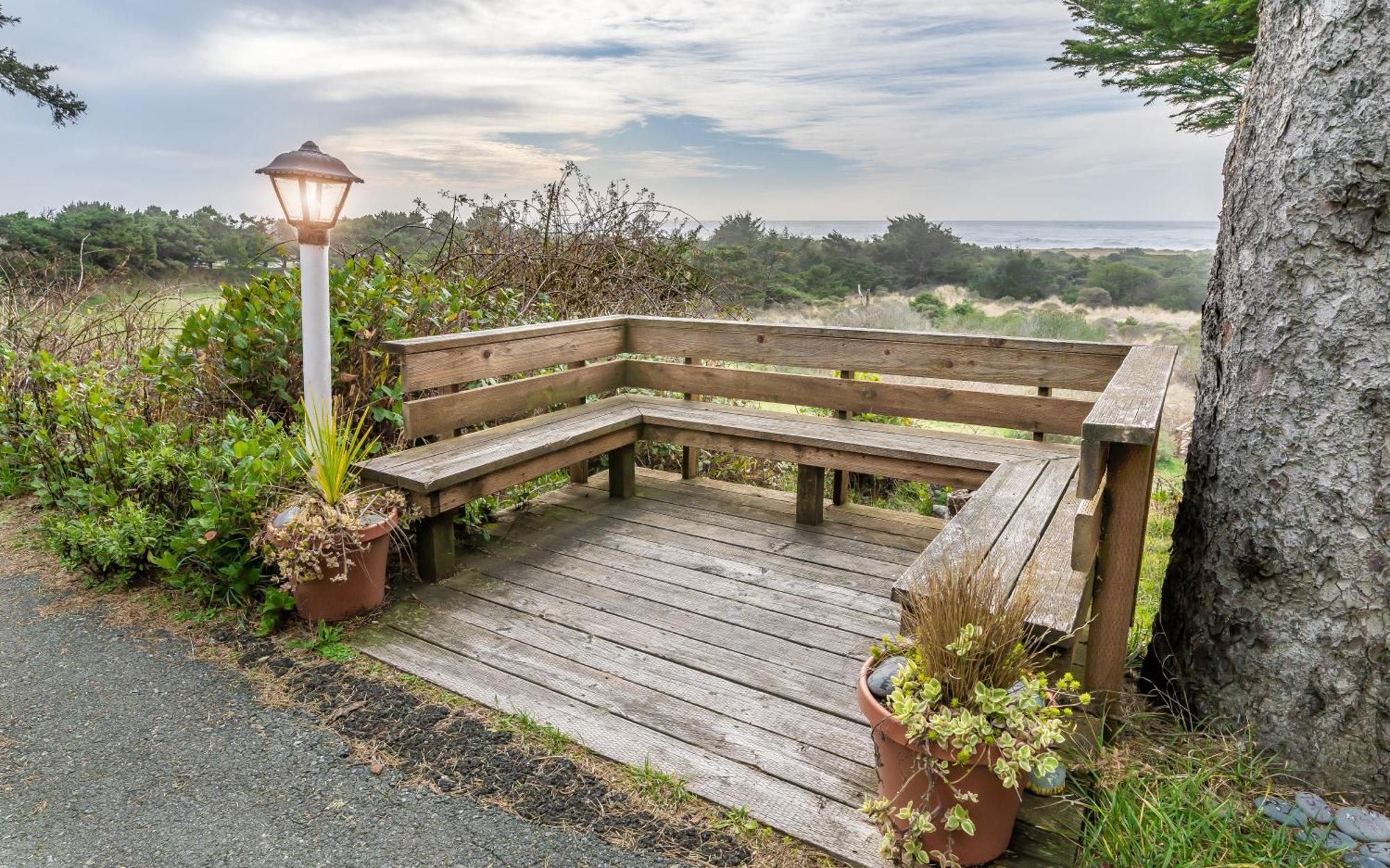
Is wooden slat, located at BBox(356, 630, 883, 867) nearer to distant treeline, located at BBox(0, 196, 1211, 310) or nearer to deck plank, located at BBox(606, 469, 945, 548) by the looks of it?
deck plank, located at BBox(606, 469, 945, 548)

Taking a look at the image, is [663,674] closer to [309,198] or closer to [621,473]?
[621,473]

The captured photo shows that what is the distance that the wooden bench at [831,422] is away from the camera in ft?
6.93

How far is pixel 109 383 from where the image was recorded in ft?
14.7

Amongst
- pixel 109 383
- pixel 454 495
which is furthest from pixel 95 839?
pixel 109 383

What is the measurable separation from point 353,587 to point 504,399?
127 centimetres

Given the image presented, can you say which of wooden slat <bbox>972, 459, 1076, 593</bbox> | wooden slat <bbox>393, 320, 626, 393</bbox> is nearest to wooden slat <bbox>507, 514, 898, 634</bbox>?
wooden slat <bbox>972, 459, 1076, 593</bbox>

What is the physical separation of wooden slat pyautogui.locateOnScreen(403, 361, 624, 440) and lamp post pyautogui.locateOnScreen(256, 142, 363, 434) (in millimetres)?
Result: 391

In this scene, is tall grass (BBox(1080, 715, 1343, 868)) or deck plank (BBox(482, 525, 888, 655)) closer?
tall grass (BBox(1080, 715, 1343, 868))

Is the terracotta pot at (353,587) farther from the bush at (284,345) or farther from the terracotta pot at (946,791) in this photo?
the terracotta pot at (946,791)

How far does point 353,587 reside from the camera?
2902mm

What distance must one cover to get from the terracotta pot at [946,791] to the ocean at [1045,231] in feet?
31.6

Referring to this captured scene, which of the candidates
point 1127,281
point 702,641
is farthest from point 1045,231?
point 702,641

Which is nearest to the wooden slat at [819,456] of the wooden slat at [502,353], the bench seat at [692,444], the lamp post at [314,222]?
the bench seat at [692,444]

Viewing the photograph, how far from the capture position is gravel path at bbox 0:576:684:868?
178cm
